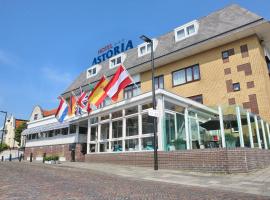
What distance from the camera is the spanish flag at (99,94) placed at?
2047 cm

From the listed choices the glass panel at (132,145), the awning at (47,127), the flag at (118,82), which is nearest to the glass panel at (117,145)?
the glass panel at (132,145)

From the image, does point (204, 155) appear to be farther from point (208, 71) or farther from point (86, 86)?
point (86, 86)

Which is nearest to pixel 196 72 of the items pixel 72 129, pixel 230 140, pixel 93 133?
pixel 93 133

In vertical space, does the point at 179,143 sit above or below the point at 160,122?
below

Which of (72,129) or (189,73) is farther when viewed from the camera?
(72,129)

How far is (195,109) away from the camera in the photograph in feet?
62.2

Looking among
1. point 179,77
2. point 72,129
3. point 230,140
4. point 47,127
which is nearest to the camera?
point 230,140

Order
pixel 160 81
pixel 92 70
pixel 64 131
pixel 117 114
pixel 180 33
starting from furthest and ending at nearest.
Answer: pixel 92 70 < pixel 64 131 < pixel 160 81 < pixel 180 33 < pixel 117 114

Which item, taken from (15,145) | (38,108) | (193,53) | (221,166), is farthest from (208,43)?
(15,145)

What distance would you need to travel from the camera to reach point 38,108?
1898 inches

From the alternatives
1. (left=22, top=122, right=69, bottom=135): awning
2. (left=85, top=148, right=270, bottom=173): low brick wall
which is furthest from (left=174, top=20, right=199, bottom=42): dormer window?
(left=22, top=122, right=69, bottom=135): awning

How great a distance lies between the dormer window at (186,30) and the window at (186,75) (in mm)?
3456

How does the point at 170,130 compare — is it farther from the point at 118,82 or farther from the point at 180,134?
the point at 118,82

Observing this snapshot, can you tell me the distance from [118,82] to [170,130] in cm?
552
